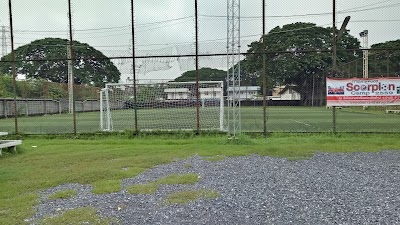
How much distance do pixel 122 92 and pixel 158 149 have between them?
5711mm

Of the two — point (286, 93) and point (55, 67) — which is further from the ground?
point (55, 67)

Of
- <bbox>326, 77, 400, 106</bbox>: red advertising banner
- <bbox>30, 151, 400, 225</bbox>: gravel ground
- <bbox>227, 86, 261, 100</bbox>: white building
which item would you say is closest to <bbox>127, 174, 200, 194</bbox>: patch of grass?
<bbox>30, 151, 400, 225</bbox>: gravel ground

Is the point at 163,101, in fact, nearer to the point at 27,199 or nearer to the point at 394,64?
the point at 27,199

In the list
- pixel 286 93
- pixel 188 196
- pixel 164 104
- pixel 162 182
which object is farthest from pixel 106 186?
pixel 286 93

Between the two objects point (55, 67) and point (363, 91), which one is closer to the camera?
point (363, 91)

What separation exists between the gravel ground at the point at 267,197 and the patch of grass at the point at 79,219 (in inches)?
5.6

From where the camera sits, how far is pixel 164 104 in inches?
596

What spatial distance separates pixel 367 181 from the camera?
582 centimetres

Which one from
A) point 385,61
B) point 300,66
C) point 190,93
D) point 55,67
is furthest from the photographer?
point 55,67

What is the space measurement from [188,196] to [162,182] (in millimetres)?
992

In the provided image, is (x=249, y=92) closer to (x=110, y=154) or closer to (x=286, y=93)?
(x=286, y=93)

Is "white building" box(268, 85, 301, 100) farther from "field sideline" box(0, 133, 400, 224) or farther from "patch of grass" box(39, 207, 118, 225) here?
"patch of grass" box(39, 207, 118, 225)

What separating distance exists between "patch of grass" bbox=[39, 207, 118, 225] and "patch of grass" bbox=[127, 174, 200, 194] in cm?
104

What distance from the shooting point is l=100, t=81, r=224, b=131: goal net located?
1384 cm
